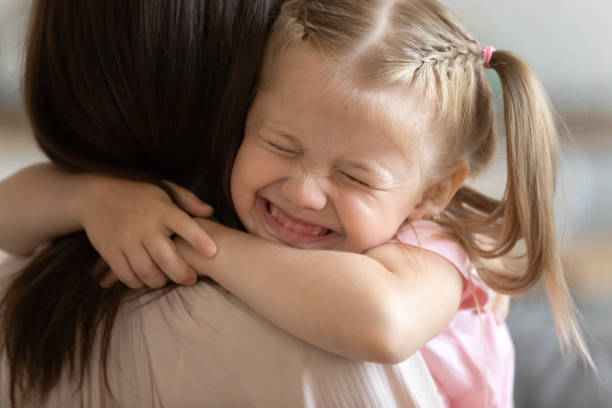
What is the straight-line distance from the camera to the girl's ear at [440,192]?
3.21 ft

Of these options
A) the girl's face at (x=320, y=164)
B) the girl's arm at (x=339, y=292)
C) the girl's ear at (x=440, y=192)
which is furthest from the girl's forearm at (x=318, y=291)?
the girl's ear at (x=440, y=192)

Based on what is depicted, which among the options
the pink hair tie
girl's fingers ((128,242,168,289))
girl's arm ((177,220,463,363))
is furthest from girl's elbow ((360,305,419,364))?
the pink hair tie

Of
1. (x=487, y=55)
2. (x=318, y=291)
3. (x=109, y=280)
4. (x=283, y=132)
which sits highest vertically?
(x=487, y=55)

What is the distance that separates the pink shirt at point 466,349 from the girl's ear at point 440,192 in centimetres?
2

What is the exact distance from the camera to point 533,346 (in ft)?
4.44

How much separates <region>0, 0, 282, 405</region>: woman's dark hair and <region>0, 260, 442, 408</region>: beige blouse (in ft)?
0.13

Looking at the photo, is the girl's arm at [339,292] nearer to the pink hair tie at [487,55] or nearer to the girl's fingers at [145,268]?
the girl's fingers at [145,268]

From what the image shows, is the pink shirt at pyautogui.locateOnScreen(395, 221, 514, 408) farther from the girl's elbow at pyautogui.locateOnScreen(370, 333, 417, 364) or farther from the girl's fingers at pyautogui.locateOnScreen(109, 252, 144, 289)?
the girl's fingers at pyautogui.locateOnScreen(109, 252, 144, 289)

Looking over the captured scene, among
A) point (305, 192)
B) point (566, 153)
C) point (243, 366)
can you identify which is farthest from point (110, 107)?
point (566, 153)

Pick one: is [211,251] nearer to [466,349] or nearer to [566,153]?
[466,349]

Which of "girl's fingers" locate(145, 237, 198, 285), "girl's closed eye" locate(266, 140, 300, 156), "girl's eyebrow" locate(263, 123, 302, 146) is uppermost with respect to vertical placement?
"girl's eyebrow" locate(263, 123, 302, 146)

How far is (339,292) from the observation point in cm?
72

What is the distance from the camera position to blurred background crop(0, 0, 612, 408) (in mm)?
1227

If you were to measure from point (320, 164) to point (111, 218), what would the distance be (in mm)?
314
